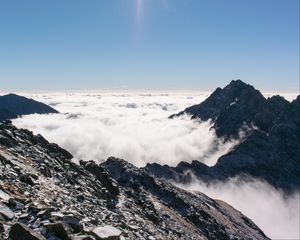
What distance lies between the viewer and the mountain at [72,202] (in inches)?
933

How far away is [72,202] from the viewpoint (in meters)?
39.5

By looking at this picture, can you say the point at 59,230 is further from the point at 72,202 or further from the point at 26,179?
the point at 72,202

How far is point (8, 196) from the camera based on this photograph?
92.2ft

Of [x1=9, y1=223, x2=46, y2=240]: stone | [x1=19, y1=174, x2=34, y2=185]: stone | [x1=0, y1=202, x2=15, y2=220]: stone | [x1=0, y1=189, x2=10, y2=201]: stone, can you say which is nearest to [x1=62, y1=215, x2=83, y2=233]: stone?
[x1=0, y1=202, x2=15, y2=220]: stone

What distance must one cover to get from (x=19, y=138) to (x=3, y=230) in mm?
38891

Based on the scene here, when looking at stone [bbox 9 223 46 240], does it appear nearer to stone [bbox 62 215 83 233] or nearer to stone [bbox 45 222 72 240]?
stone [bbox 45 222 72 240]

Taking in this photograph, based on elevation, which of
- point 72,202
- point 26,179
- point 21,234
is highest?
point 21,234

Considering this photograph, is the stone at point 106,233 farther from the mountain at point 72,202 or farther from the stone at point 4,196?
the stone at point 4,196

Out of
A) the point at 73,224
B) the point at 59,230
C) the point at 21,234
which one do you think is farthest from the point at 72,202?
the point at 21,234

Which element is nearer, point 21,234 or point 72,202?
point 21,234

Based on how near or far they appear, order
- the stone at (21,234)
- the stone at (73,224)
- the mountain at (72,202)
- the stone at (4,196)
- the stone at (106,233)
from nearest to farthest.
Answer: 1. the stone at (21,234)
2. the stone at (106,233)
3. the mountain at (72,202)
4. the stone at (73,224)
5. the stone at (4,196)

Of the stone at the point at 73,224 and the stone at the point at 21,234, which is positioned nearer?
the stone at the point at 21,234

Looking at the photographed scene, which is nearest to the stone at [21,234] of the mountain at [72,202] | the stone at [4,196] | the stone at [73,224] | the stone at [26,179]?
the mountain at [72,202]

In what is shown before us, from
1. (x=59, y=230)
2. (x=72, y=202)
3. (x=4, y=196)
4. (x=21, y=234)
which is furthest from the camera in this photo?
(x=72, y=202)
